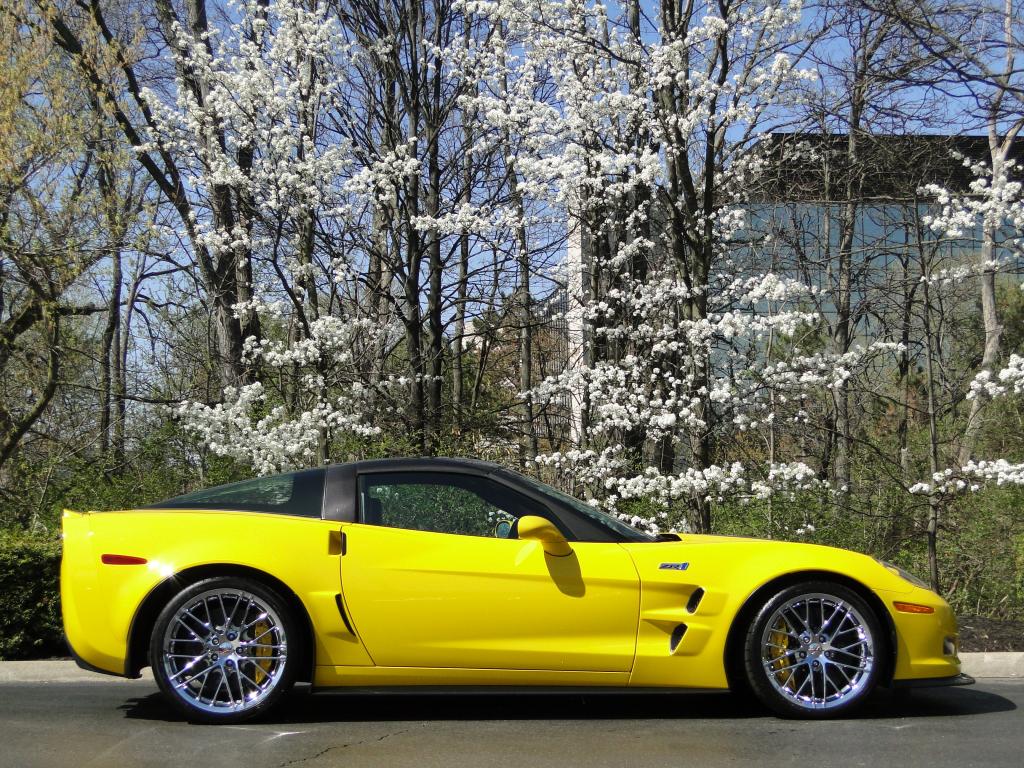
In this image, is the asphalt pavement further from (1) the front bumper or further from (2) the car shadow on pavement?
(1) the front bumper

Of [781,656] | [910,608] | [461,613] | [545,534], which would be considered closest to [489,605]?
[461,613]

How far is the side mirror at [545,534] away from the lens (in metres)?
5.10

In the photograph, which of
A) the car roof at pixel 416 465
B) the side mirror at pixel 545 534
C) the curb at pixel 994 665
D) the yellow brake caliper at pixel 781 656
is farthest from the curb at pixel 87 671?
the side mirror at pixel 545 534

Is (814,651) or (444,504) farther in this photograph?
(444,504)

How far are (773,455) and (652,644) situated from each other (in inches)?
269

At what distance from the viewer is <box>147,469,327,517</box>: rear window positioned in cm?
541

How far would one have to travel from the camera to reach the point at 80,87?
41.3ft

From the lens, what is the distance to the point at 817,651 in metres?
5.21

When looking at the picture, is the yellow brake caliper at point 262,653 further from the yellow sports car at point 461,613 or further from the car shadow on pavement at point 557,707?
the car shadow on pavement at point 557,707

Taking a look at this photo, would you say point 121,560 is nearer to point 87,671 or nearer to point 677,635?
point 87,671

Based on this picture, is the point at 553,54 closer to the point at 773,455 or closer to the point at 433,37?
the point at 433,37

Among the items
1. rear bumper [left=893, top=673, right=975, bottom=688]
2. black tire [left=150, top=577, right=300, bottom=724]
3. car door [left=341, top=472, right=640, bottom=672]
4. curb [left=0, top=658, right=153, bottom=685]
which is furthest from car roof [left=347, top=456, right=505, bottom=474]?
curb [left=0, top=658, right=153, bottom=685]

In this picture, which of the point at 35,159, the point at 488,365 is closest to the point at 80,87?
the point at 35,159

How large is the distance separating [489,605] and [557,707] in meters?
0.92
